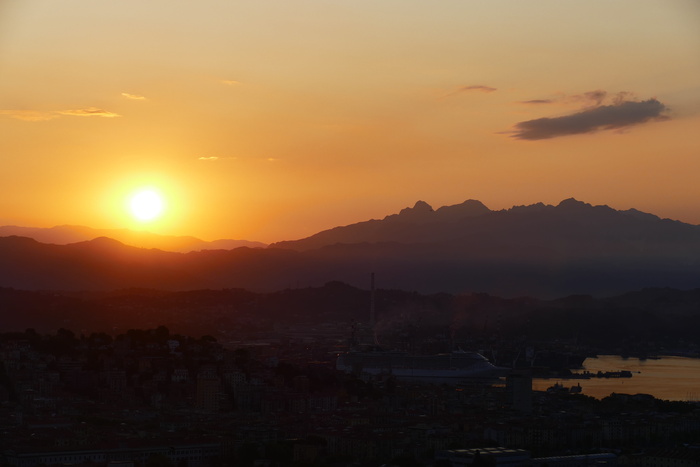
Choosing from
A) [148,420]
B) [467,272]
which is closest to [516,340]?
[148,420]

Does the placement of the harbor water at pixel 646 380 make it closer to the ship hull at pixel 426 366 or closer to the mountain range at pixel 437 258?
the ship hull at pixel 426 366

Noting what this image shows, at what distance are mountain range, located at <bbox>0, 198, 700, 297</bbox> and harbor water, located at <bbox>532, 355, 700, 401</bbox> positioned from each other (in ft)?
97.8

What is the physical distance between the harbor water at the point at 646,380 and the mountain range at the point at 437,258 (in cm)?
2981

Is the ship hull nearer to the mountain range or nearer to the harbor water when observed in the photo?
the harbor water

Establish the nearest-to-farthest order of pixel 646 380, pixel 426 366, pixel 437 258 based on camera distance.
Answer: pixel 646 380 < pixel 426 366 < pixel 437 258

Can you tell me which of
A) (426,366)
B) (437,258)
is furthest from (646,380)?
(437,258)

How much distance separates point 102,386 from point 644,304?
42.7m

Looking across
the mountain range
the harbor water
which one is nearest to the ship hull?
the harbor water

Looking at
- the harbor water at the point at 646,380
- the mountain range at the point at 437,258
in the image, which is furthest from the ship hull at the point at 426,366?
the mountain range at the point at 437,258

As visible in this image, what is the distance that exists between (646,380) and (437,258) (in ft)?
177

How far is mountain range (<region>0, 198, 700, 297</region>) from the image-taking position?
67.3 metres

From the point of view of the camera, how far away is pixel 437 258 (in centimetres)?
8606

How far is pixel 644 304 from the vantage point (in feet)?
206

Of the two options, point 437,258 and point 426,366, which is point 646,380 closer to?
point 426,366
